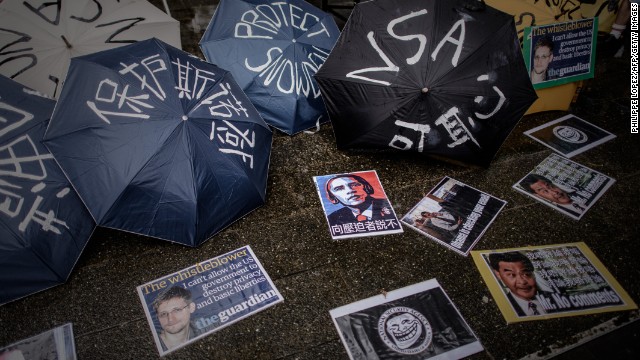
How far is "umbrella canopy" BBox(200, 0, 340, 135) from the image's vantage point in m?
2.52

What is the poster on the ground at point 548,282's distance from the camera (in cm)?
180

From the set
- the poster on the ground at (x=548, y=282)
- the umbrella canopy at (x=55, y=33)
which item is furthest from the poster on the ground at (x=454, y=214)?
the umbrella canopy at (x=55, y=33)

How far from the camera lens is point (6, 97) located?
Result: 5.55 ft

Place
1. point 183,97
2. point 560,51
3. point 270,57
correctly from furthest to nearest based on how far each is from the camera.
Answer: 1. point 560,51
2. point 270,57
3. point 183,97

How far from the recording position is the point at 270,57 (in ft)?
8.42

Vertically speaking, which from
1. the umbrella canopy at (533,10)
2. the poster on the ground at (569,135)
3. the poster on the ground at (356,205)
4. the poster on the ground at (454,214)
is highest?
the umbrella canopy at (533,10)

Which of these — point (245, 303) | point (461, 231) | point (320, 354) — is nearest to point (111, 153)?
point (245, 303)

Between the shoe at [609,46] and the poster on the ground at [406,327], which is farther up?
the shoe at [609,46]

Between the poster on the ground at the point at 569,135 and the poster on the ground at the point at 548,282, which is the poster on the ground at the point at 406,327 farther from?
the poster on the ground at the point at 569,135

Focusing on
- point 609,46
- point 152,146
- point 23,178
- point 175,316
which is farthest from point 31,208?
point 609,46

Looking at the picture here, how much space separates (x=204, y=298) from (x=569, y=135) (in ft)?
8.85

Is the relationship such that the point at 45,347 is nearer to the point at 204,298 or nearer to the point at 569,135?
the point at 204,298

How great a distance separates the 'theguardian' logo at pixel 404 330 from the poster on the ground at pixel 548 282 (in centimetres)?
40

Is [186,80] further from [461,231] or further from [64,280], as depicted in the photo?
[461,231]
